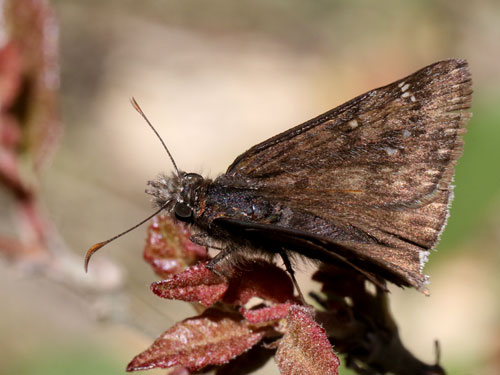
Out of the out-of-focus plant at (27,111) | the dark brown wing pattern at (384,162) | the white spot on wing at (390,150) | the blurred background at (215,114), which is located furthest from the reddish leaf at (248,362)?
the blurred background at (215,114)

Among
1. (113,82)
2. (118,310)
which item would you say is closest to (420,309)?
(118,310)

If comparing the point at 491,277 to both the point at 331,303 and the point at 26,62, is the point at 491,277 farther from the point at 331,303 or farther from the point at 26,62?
the point at 26,62

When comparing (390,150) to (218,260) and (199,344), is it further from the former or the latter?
(199,344)

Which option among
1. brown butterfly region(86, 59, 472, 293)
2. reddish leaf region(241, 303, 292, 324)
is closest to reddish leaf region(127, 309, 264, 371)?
reddish leaf region(241, 303, 292, 324)

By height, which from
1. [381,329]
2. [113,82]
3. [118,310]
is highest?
[113,82]

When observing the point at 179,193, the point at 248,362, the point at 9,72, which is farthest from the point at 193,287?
the point at 9,72

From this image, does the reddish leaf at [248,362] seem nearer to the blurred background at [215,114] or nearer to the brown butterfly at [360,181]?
the brown butterfly at [360,181]
